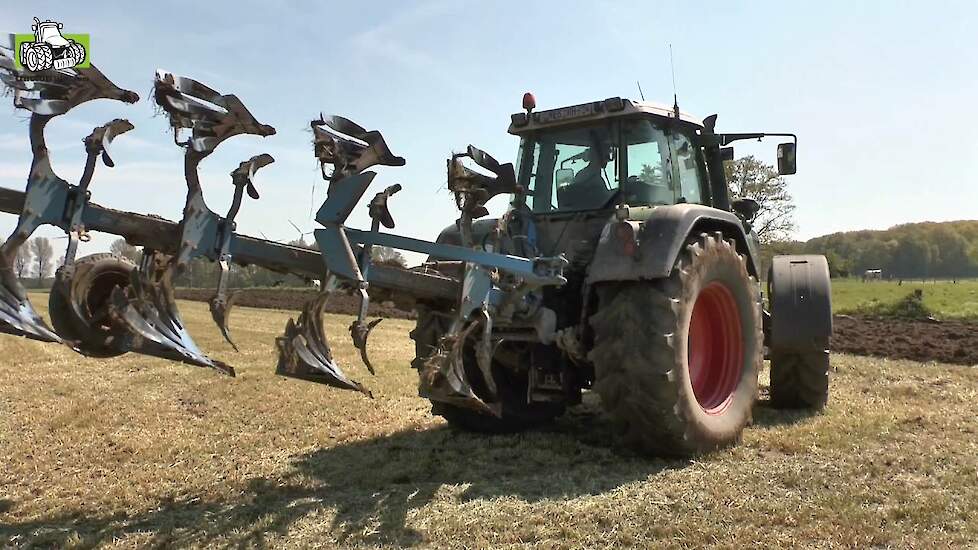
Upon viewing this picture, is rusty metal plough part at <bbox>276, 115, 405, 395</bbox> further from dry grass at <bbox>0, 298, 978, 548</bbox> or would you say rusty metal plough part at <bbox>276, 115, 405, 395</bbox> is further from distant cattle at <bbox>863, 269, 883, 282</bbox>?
distant cattle at <bbox>863, 269, 883, 282</bbox>

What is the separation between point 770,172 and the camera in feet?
89.9

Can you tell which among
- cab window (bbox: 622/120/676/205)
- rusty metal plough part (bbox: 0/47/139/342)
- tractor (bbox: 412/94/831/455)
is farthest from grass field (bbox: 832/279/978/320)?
rusty metal plough part (bbox: 0/47/139/342)

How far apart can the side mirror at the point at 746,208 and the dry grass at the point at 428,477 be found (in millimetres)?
1726

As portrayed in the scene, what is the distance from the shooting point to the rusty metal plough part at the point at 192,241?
11.4ft

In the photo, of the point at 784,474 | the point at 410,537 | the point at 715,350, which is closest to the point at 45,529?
the point at 410,537

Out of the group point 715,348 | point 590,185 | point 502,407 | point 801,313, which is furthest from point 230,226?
point 801,313

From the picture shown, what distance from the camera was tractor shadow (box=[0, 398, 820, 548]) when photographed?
3.44 metres

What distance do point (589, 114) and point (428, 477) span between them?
9.11ft

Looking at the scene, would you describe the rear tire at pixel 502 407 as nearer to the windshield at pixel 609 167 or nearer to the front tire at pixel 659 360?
the front tire at pixel 659 360

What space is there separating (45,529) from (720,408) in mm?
3984

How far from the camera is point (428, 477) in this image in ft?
14.6

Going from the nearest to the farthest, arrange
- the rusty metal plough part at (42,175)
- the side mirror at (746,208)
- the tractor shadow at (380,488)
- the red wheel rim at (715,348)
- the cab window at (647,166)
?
the rusty metal plough part at (42,175) → the tractor shadow at (380,488) → the red wheel rim at (715,348) → the cab window at (647,166) → the side mirror at (746,208)

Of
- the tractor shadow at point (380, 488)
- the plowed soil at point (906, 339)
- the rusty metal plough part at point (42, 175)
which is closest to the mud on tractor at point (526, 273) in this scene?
the rusty metal plough part at point (42, 175)

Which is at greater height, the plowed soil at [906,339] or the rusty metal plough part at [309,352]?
the rusty metal plough part at [309,352]
